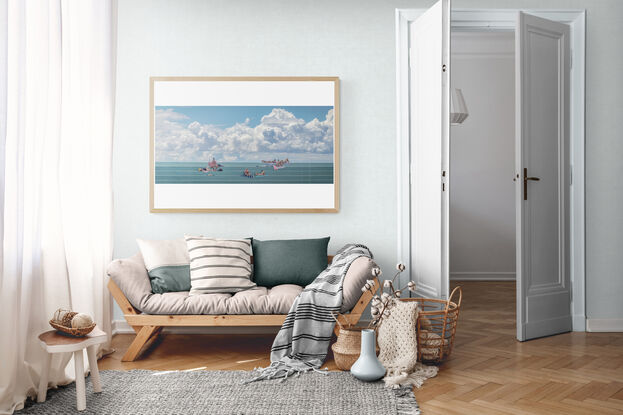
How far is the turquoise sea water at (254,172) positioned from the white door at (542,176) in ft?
4.71

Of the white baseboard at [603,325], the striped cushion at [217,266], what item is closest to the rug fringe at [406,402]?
the striped cushion at [217,266]

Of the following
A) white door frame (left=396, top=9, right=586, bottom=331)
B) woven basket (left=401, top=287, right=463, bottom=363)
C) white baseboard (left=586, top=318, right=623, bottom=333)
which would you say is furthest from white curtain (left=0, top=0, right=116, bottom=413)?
white baseboard (left=586, top=318, right=623, bottom=333)

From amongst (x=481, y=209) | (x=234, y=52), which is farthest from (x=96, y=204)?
(x=481, y=209)

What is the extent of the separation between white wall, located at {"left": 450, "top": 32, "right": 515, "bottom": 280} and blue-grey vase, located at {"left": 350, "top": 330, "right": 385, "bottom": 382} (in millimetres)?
3962

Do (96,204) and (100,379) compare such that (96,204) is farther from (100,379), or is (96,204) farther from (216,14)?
(216,14)

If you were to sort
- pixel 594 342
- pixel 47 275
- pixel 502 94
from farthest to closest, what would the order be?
pixel 502 94 < pixel 594 342 < pixel 47 275

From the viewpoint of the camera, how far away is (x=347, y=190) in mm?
4086

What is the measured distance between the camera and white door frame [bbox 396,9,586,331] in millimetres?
4031

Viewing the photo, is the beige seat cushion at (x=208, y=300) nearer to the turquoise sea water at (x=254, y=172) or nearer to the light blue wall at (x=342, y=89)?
the light blue wall at (x=342, y=89)

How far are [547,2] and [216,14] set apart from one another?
255 cm

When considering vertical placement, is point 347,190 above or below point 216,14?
below

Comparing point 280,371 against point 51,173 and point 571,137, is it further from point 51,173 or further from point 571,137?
point 571,137

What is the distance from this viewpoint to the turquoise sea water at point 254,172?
406cm

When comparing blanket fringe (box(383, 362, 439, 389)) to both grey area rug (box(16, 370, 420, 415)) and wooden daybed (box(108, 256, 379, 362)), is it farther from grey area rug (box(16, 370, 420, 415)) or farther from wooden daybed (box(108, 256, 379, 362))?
wooden daybed (box(108, 256, 379, 362))
